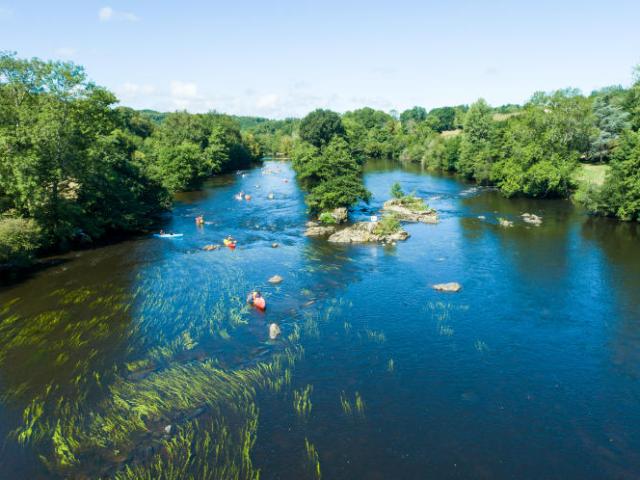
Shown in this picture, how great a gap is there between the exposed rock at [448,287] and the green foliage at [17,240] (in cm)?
4475

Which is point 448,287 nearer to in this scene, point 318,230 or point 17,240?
point 318,230

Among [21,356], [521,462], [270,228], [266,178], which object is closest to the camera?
[521,462]

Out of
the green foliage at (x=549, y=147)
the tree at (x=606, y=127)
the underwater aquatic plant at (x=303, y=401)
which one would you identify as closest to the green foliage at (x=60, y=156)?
the underwater aquatic plant at (x=303, y=401)

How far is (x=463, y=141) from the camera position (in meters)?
126

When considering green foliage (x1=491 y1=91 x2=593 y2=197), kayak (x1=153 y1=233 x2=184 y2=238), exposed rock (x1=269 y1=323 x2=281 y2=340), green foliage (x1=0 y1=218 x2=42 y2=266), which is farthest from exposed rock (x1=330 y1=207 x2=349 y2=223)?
green foliage (x1=0 y1=218 x2=42 y2=266)

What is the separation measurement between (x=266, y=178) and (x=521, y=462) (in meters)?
120

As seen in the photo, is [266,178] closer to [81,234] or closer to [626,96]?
[81,234]

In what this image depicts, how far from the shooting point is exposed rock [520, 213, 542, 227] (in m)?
71.9

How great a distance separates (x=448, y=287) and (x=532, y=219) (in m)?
38.1

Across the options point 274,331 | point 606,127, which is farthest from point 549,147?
point 274,331

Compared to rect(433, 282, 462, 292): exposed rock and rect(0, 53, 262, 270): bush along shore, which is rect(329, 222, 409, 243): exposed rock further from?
rect(0, 53, 262, 270): bush along shore

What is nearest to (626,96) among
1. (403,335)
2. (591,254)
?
(591,254)

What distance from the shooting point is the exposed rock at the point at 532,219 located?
71.9 meters

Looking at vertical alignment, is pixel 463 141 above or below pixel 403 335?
above
